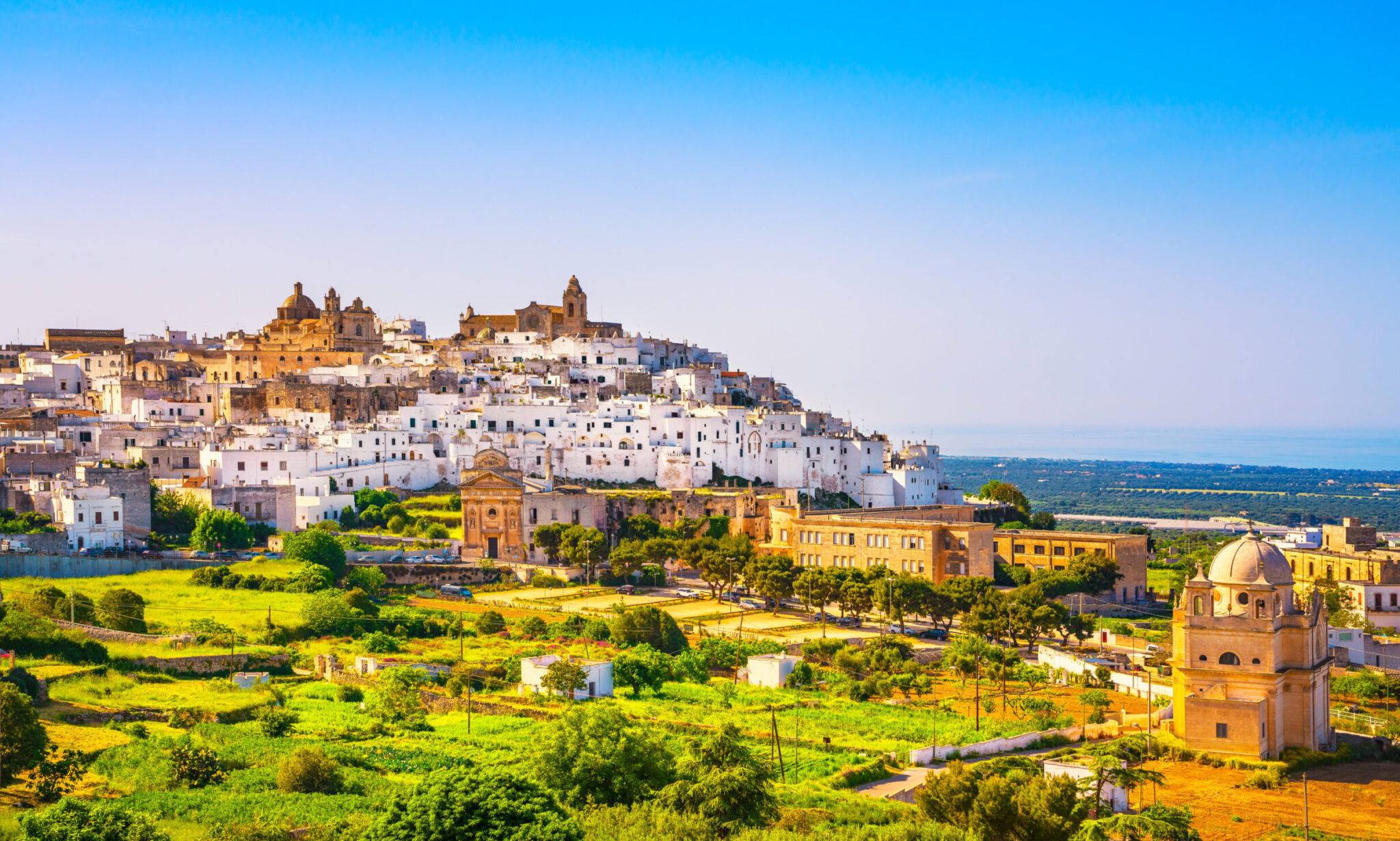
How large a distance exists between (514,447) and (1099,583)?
2807 centimetres

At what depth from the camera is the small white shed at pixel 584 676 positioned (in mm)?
37688

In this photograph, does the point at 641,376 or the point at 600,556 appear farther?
the point at 641,376

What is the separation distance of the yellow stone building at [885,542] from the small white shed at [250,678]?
83.2 feet

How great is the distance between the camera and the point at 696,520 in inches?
2447

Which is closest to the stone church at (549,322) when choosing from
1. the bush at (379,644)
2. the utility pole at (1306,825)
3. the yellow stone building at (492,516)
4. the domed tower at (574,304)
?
the domed tower at (574,304)

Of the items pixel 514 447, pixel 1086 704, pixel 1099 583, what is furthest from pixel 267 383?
pixel 1086 704

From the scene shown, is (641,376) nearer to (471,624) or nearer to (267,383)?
(267,383)

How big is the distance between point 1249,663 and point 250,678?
2529 centimetres

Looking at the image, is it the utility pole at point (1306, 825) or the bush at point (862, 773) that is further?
the bush at point (862, 773)

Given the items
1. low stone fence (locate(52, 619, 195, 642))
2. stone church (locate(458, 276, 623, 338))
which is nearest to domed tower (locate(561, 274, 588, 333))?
stone church (locate(458, 276, 623, 338))

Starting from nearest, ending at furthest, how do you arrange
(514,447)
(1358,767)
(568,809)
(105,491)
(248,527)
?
(568,809)
(1358,767)
(105,491)
(248,527)
(514,447)

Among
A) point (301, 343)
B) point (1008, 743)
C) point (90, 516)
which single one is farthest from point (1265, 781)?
point (301, 343)

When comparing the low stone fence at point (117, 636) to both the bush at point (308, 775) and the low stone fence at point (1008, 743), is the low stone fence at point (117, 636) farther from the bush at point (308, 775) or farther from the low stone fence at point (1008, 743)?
the low stone fence at point (1008, 743)

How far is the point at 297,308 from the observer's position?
90.4m
